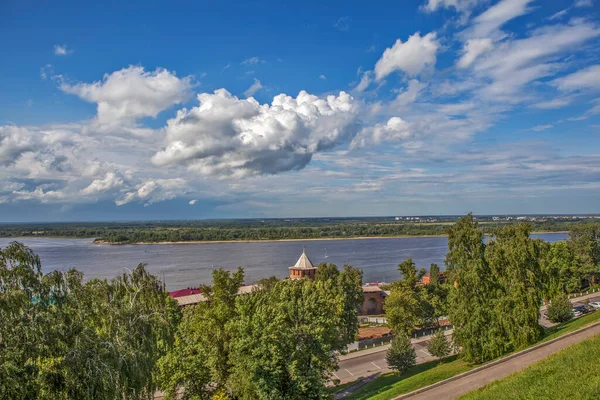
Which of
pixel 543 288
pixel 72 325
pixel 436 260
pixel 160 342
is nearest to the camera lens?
pixel 72 325

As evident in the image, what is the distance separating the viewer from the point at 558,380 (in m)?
13.9

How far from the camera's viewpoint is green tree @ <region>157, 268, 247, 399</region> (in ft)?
59.3

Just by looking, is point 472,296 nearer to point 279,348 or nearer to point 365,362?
point 365,362

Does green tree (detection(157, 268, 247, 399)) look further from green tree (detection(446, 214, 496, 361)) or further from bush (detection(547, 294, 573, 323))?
bush (detection(547, 294, 573, 323))

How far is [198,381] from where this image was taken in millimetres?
18453

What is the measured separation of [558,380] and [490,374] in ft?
13.6

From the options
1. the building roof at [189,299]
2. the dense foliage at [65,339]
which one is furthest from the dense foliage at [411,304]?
the dense foliage at [65,339]

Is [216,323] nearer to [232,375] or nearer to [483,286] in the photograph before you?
[232,375]

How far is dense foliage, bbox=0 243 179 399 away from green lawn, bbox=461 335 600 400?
11482 millimetres

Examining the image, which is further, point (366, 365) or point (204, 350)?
point (366, 365)

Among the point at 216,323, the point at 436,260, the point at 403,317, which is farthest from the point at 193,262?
the point at 216,323

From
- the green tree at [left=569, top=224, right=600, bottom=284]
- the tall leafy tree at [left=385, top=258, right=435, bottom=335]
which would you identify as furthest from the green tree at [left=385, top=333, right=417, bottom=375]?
the green tree at [left=569, top=224, right=600, bottom=284]

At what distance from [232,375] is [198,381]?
5.70ft

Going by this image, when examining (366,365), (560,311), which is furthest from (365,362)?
(560,311)
